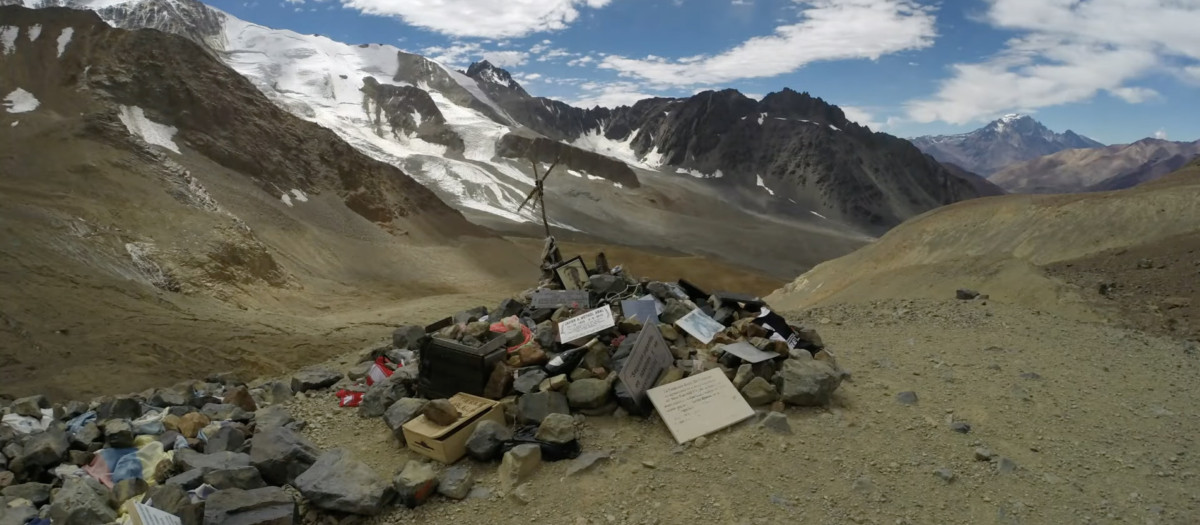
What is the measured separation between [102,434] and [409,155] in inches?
3388

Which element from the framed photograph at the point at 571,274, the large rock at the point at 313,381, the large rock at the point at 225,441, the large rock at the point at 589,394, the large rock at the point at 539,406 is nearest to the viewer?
the large rock at the point at 225,441

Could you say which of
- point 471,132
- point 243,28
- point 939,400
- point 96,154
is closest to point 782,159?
point 471,132

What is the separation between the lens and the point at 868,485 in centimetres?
517

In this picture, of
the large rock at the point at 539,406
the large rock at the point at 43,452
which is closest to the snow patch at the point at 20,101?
the large rock at the point at 43,452

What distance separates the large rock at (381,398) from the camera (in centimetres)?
700

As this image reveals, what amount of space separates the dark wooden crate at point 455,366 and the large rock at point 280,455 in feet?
4.47

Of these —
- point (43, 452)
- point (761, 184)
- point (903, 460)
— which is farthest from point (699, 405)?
point (761, 184)

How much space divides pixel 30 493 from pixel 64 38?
1474 inches

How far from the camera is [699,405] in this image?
6.24 m

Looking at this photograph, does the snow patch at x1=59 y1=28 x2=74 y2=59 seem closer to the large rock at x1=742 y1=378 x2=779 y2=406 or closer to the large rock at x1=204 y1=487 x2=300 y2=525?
the large rock at x1=204 y1=487 x2=300 y2=525

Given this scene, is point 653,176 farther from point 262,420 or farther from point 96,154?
point 262,420

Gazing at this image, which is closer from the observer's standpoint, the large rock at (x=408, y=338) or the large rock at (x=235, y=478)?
the large rock at (x=235, y=478)

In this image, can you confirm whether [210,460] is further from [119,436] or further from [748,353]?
[748,353]

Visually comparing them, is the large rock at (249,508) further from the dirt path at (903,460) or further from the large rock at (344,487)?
the dirt path at (903,460)
